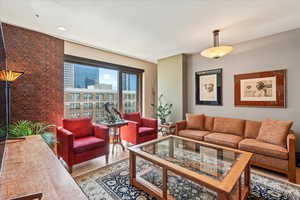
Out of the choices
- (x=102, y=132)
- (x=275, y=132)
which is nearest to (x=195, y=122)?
(x=275, y=132)

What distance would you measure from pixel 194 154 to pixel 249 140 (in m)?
1.24

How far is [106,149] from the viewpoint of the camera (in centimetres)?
260

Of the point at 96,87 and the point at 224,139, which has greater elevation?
the point at 96,87

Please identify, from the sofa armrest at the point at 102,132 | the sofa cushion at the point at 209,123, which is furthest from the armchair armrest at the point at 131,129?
the sofa cushion at the point at 209,123

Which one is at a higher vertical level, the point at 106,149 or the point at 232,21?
the point at 232,21

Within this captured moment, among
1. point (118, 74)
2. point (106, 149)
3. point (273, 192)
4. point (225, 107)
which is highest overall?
point (118, 74)

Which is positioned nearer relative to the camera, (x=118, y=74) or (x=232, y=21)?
(x=232, y=21)

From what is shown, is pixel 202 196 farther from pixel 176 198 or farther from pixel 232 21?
pixel 232 21

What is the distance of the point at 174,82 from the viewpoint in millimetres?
4137

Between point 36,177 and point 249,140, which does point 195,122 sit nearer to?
point 249,140

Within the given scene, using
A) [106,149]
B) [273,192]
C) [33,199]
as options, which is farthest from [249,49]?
[33,199]

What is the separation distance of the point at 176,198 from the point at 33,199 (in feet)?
4.89

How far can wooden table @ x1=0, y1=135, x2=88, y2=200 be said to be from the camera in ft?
2.44

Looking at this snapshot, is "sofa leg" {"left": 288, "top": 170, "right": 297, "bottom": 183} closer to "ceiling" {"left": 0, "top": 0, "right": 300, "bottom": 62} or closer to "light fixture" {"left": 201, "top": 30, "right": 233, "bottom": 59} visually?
"light fixture" {"left": 201, "top": 30, "right": 233, "bottom": 59}
